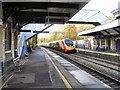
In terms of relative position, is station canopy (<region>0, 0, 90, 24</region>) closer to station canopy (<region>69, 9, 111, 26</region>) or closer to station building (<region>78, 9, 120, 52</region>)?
station building (<region>78, 9, 120, 52</region>)

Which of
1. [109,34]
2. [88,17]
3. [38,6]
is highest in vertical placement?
[88,17]

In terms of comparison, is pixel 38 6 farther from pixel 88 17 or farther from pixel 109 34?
pixel 109 34

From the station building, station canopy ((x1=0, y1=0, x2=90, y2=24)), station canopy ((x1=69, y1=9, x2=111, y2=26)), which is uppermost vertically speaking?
station canopy ((x1=69, y1=9, x2=111, y2=26))

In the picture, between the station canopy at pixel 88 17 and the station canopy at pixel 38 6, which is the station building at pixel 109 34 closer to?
the station canopy at pixel 88 17

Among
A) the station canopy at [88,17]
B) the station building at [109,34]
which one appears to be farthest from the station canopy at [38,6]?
the station canopy at [88,17]

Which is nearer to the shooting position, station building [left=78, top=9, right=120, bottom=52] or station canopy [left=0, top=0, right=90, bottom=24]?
station canopy [left=0, top=0, right=90, bottom=24]

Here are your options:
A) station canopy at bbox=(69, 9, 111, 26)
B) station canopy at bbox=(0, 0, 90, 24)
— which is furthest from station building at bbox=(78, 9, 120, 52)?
station canopy at bbox=(0, 0, 90, 24)

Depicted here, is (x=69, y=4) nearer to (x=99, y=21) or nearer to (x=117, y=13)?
(x=99, y=21)

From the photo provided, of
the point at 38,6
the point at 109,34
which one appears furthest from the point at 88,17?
the point at 38,6

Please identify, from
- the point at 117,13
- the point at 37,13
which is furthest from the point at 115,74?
the point at 117,13

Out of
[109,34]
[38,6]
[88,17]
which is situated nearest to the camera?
[38,6]

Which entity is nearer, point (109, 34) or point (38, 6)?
point (38, 6)

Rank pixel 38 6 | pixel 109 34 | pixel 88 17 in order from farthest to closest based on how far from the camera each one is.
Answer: pixel 88 17, pixel 109 34, pixel 38 6

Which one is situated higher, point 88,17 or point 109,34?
point 88,17
